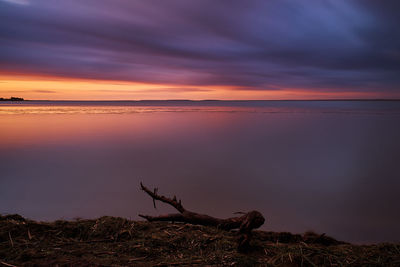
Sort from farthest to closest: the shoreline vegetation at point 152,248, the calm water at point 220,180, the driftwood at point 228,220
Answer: the calm water at point 220,180
the driftwood at point 228,220
the shoreline vegetation at point 152,248

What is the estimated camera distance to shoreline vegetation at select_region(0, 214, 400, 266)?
3.03 m

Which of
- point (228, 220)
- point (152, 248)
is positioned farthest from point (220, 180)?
point (152, 248)

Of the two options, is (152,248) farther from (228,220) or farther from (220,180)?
(220,180)

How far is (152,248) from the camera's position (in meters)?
3.40

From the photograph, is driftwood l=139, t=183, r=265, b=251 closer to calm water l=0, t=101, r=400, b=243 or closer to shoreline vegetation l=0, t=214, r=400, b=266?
shoreline vegetation l=0, t=214, r=400, b=266

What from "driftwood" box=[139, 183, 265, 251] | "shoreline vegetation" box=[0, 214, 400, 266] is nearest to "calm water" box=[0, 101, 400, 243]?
"driftwood" box=[139, 183, 265, 251]

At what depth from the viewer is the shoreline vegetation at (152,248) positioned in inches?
119

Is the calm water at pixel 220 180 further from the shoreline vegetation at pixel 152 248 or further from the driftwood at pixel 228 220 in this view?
the shoreline vegetation at pixel 152 248

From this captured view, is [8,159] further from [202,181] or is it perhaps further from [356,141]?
[356,141]

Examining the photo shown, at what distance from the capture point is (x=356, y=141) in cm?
1728

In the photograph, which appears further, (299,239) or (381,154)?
(381,154)

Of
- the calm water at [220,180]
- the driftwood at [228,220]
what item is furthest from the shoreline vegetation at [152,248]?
the calm water at [220,180]

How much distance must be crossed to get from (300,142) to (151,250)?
50.6ft

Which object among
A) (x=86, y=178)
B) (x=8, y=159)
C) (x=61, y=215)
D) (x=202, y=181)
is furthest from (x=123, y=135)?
(x=61, y=215)
